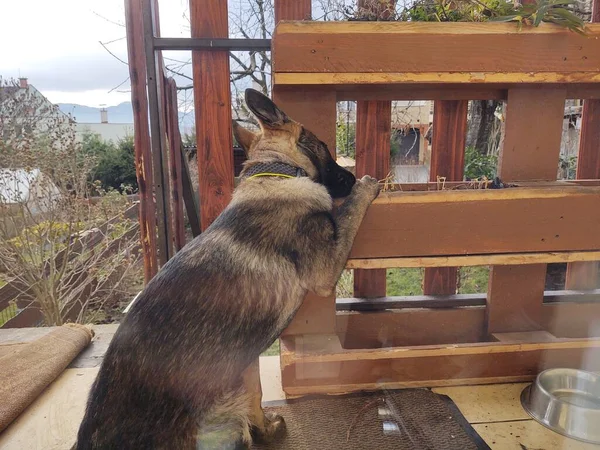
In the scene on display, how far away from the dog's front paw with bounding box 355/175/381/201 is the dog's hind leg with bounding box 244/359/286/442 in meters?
0.88

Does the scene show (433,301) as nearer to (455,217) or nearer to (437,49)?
(455,217)

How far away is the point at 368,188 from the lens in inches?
75.8

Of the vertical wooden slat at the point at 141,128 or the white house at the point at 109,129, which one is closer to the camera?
the vertical wooden slat at the point at 141,128

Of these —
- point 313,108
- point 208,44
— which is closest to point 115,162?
point 208,44

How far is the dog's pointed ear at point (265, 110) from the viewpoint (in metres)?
1.71

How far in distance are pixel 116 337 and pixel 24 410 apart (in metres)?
1.08

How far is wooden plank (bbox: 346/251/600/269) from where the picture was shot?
Answer: 1.90m

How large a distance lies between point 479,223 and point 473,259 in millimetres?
165

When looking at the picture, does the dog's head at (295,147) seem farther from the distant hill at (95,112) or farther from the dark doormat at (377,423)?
the distant hill at (95,112)

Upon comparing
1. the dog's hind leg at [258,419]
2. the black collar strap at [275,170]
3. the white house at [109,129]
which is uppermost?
the white house at [109,129]

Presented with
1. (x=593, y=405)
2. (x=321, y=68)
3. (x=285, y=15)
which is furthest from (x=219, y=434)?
(x=285, y=15)

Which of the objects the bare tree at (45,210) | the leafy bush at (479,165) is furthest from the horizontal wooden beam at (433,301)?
the bare tree at (45,210)

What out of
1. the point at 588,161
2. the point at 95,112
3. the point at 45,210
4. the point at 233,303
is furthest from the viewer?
the point at 95,112

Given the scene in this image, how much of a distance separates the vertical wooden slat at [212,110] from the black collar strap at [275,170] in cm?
50
